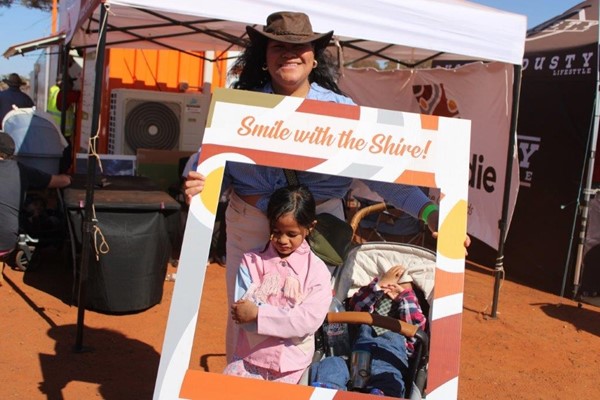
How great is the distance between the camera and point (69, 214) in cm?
593

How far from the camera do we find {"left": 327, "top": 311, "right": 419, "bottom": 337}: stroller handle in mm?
2928

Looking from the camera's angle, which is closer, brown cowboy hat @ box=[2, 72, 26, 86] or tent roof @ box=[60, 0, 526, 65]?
tent roof @ box=[60, 0, 526, 65]

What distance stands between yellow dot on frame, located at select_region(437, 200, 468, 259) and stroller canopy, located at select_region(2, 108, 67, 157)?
6010 mm

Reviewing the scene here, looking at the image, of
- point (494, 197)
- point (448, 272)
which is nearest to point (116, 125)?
point (494, 197)

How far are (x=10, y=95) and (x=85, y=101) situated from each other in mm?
1216

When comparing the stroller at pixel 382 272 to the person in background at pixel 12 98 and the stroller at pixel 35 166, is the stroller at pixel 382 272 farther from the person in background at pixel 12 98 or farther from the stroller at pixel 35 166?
the person in background at pixel 12 98

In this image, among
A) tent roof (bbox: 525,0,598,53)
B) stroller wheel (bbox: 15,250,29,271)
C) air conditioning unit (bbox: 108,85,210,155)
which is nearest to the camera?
stroller wheel (bbox: 15,250,29,271)

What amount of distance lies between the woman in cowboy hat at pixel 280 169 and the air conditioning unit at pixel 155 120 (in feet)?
21.4

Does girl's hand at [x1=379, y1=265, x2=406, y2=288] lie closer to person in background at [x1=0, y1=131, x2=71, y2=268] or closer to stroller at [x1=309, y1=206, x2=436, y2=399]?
stroller at [x1=309, y1=206, x2=436, y2=399]

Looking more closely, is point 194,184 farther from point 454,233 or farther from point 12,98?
point 12,98

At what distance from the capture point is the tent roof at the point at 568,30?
313 inches

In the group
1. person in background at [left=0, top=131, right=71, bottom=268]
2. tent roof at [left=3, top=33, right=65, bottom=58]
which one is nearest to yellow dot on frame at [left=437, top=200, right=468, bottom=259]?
person in background at [left=0, top=131, right=71, bottom=268]

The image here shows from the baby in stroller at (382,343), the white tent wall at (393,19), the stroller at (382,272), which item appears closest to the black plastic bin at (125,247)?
the white tent wall at (393,19)

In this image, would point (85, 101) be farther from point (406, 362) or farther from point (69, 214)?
point (406, 362)
